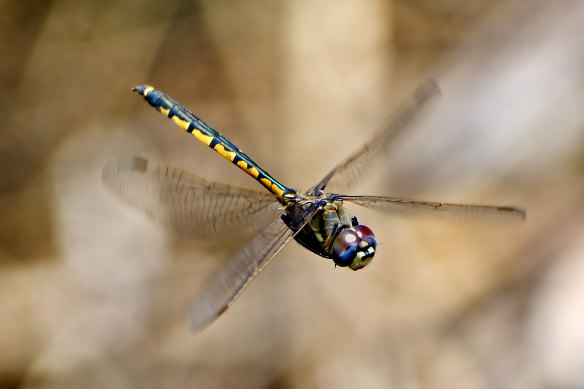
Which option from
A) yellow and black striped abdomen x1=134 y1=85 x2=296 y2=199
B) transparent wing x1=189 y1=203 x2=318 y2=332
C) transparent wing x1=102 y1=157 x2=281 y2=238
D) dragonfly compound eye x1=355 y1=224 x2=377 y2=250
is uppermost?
yellow and black striped abdomen x1=134 y1=85 x2=296 y2=199

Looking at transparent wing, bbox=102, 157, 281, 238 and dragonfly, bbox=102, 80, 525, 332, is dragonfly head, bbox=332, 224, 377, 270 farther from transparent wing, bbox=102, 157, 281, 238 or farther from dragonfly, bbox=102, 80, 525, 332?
transparent wing, bbox=102, 157, 281, 238

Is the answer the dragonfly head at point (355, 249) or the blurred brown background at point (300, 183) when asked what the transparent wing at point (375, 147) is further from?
the blurred brown background at point (300, 183)

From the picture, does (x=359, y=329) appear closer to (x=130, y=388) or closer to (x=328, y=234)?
(x=130, y=388)

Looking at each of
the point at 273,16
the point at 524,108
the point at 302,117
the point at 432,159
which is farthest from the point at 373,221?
the point at 273,16

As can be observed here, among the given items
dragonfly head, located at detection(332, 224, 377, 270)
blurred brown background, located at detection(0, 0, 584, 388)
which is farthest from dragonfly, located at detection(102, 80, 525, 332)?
blurred brown background, located at detection(0, 0, 584, 388)

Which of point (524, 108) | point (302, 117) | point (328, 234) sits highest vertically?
point (524, 108)

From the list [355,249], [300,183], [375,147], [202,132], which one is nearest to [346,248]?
[355,249]
